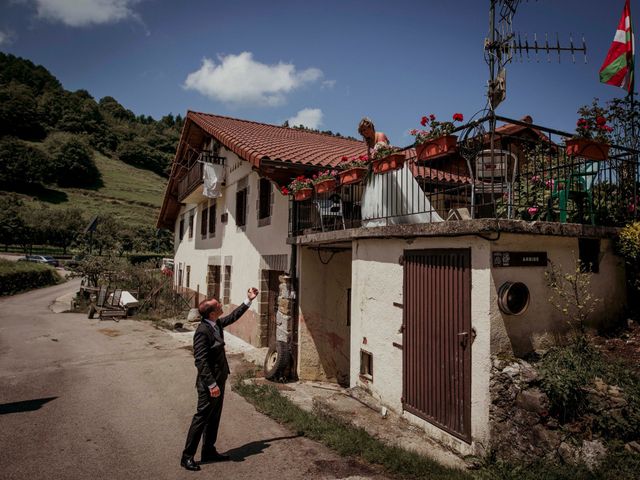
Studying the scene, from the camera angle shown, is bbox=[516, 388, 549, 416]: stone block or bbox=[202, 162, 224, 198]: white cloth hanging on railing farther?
bbox=[202, 162, 224, 198]: white cloth hanging on railing

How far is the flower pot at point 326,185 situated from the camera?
6984 millimetres

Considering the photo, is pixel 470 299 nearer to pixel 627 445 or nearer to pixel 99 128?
pixel 627 445

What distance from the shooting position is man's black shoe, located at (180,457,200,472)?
13.8 ft

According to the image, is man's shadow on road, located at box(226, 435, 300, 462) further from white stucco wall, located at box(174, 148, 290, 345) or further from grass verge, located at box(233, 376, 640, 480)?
white stucco wall, located at box(174, 148, 290, 345)

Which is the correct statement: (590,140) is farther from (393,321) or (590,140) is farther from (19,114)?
(19,114)

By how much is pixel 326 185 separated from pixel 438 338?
333 cm

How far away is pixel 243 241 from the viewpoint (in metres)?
12.0

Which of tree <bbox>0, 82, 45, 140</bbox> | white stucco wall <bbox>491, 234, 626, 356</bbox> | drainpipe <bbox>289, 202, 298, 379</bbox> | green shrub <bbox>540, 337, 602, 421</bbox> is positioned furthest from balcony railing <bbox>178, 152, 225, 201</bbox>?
tree <bbox>0, 82, 45, 140</bbox>

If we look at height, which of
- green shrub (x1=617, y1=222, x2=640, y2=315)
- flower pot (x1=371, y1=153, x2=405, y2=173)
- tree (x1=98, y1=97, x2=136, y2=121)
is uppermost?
tree (x1=98, y1=97, x2=136, y2=121)

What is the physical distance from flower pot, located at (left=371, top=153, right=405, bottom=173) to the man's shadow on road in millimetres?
3804

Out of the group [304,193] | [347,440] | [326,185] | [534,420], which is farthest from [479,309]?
[304,193]

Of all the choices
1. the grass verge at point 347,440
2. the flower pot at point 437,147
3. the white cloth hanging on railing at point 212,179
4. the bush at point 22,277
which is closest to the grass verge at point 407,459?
the grass verge at point 347,440

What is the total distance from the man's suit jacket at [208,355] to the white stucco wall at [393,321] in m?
2.45

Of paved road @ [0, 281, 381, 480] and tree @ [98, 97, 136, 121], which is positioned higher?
tree @ [98, 97, 136, 121]
